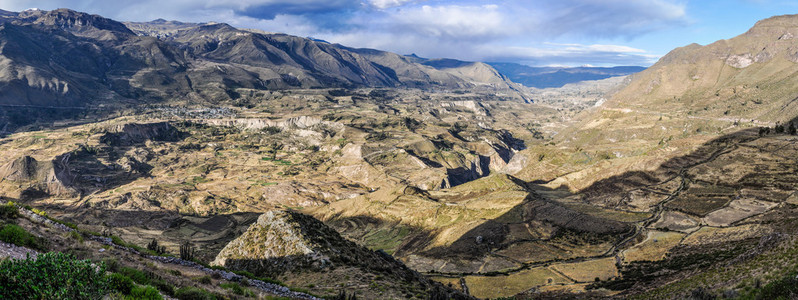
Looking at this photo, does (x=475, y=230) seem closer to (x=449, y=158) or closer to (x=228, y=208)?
(x=228, y=208)

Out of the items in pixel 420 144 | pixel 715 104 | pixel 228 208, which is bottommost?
pixel 228 208

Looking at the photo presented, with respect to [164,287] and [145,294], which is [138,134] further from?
[145,294]

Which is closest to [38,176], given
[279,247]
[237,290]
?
[279,247]

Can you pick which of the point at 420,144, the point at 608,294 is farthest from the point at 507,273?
the point at 420,144

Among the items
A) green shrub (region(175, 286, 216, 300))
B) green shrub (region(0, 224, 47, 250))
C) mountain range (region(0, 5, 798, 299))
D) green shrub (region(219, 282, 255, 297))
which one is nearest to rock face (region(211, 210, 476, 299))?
mountain range (region(0, 5, 798, 299))

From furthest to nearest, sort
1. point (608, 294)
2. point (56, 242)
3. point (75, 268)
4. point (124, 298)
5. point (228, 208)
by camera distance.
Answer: point (228, 208)
point (608, 294)
point (56, 242)
point (124, 298)
point (75, 268)

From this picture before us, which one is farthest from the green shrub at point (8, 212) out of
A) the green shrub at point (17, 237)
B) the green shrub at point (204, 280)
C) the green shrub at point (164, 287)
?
the green shrub at point (164, 287)

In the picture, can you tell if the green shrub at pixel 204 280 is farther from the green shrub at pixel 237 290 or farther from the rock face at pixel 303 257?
the rock face at pixel 303 257
